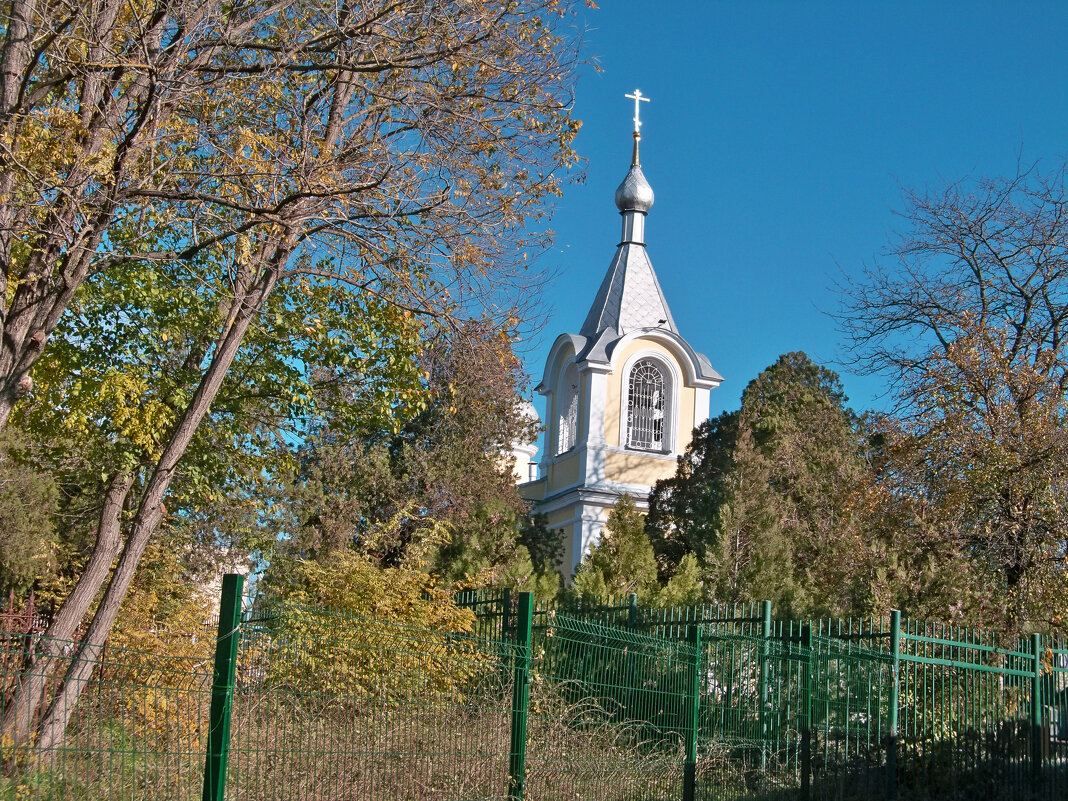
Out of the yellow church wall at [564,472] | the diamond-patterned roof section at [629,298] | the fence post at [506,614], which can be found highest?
the diamond-patterned roof section at [629,298]

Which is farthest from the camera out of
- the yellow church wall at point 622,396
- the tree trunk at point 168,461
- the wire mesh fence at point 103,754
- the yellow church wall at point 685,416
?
the yellow church wall at point 685,416

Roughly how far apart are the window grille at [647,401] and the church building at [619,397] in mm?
29

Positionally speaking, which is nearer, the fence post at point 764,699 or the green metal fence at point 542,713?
the green metal fence at point 542,713

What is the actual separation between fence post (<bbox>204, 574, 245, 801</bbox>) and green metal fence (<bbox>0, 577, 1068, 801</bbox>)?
0.01 metres

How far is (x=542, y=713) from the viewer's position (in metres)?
9.90

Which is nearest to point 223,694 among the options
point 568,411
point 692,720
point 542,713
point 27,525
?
point 542,713

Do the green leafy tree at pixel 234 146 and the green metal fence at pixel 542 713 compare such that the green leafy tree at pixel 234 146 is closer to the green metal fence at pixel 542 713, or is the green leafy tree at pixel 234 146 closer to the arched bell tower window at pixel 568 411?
the green metal fence at pixel 542 713

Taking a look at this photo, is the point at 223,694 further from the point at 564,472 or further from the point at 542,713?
the point at 564,472

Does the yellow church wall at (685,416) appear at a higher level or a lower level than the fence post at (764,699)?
higher

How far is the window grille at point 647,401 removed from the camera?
34.6 metres

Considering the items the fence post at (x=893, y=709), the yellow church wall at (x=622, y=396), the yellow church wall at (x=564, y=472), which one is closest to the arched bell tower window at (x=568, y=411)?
the yellow church wall at (x=564, y=472)

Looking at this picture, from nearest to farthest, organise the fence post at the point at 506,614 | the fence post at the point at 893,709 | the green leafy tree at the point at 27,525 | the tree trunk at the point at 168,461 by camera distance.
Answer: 1. the fence post at the point at 506,614
2. the tree trunk at the point at 168,461
3. the fence post at the point at 893,709
4. the green leafy tree at the point at 27,525

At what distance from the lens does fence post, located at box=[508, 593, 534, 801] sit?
8.50m

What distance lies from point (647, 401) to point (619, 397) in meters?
1.27
